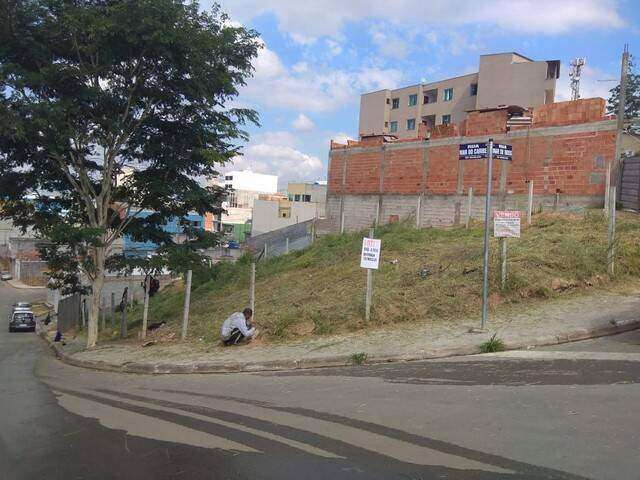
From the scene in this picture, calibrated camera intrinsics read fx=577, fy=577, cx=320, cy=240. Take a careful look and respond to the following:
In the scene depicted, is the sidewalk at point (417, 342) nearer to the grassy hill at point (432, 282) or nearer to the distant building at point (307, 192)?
the grassy hill at point (432, 282)

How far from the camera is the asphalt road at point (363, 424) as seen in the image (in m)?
4.85

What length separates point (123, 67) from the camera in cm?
1505

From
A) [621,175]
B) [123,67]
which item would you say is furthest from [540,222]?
[123,67]

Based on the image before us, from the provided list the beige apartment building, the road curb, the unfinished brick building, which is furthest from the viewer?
the beige apartment building

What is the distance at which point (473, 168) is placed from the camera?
2548 cm

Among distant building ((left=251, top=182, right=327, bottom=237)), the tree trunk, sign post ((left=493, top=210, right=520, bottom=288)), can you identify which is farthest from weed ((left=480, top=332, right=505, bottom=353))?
distant building ((left=251, top=182, right=327, bottom=237))

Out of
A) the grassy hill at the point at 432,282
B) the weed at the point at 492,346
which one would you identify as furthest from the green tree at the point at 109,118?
the weed at the point at 492,346

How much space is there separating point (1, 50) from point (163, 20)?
12.5 ft

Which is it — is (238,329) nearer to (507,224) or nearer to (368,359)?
(368,359)

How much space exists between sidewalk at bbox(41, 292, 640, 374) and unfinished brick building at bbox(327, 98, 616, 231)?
435 inches

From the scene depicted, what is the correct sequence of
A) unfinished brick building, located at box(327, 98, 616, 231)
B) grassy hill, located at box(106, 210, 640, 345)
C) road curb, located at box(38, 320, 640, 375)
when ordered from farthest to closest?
unfinished brick building, located at box(327, 98, 616, 231) → grassy hill, located at box(106, 210, 640, 345) → road curb, located at box(38, 320, 640, 375)

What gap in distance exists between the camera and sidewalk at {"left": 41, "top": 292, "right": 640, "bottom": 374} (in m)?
9.59

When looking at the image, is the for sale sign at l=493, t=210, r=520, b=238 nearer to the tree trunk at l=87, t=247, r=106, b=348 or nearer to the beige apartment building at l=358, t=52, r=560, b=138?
the tree trunk at l=87, t=247, r=106, b=348

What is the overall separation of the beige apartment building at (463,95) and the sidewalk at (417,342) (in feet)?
102
